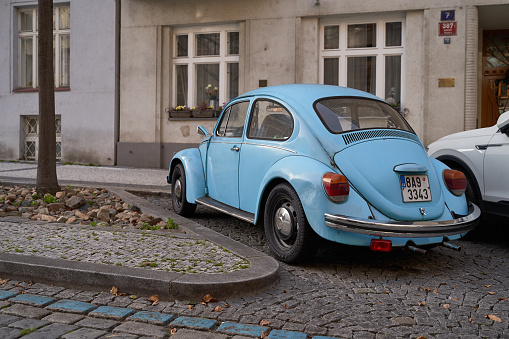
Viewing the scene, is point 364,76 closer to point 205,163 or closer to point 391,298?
point 205,163

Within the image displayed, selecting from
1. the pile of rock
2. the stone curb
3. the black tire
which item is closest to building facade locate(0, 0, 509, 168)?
the pile of rock

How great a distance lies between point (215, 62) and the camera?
14.2 metres

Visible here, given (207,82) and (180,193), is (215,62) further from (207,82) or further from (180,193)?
(180,193)

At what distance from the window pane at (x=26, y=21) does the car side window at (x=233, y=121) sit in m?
12.2

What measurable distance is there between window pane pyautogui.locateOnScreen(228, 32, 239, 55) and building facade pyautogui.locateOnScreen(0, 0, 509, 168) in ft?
0.09

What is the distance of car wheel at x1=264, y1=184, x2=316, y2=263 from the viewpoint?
14.8 ft

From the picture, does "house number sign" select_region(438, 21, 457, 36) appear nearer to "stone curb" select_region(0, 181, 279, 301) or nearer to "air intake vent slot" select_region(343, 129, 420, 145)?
"air intake vent slot" select_region(343, 129, 420, 145)

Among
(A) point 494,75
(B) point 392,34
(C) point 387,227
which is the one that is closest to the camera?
(C) point 387,227

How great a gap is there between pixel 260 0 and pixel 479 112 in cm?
638

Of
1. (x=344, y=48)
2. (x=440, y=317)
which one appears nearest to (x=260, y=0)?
(x=344, y=48)

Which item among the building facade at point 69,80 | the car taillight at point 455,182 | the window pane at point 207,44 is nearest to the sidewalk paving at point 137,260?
the car taillight at point 455,182

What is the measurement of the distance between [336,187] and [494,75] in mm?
11207

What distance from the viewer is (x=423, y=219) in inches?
173

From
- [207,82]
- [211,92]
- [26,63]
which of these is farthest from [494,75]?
[26,63]
